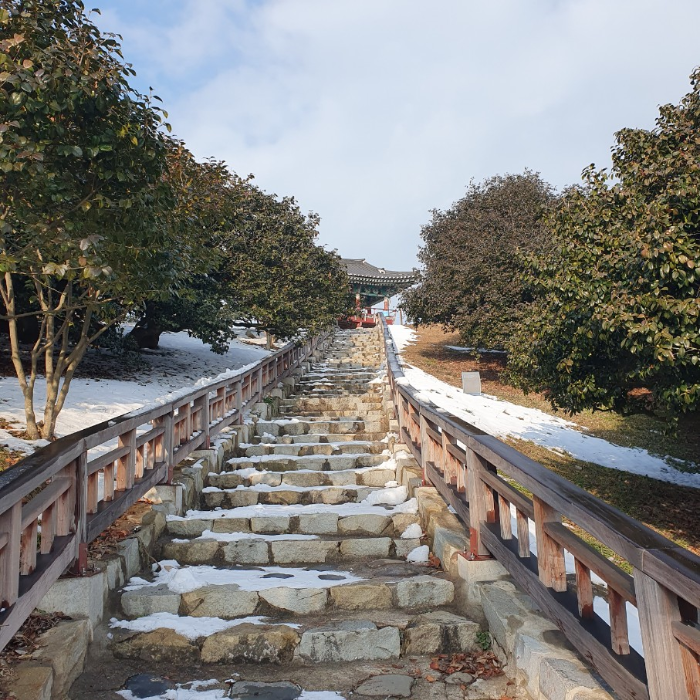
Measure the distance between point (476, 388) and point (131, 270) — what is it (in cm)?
1203

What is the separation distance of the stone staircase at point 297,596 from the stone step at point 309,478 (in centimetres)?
1

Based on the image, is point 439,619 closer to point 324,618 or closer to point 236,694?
point 324,618

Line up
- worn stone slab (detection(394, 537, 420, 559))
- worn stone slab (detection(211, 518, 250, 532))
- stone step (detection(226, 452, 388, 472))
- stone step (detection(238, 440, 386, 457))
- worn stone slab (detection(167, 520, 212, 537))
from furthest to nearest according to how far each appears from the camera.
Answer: stone step (detection(238, 440, 386, 457))
stone step (detection(226, 452, 388, 472))
worn stone slab (detection(211, 518, 250, 532))
worn stone slab (detection(167, 520, 212, 537))
worn stone slab (detection(394, 537, 420, 559))

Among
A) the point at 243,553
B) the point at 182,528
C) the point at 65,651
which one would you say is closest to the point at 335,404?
the point at 182,528

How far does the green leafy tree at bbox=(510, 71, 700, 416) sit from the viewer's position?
6.92 metres

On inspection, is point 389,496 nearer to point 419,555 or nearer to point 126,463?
point 419,555

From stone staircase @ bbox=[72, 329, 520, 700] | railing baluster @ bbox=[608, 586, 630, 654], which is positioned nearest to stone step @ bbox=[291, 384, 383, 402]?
stone staircase @ bbox=[72, 329, 520, 700]

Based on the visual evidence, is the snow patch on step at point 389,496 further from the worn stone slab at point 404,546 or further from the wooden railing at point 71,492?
the wooden railing at point 71,492

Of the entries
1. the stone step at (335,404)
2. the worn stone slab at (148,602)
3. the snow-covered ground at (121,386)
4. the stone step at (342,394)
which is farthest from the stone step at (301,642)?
the stone step at (342,394)

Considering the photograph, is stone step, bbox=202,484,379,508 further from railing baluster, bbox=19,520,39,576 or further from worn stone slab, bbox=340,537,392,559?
railing baluster, bbox=19,520,39,576

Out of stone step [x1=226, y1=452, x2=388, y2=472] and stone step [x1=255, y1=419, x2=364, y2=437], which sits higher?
stone step [x1=255, y1=419, x2=364, y2=437]

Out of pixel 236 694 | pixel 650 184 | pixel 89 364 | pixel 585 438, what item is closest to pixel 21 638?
pixel 236 694

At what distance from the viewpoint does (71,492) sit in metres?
3.69

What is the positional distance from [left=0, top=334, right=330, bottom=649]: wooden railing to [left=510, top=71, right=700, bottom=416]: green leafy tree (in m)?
5.54
